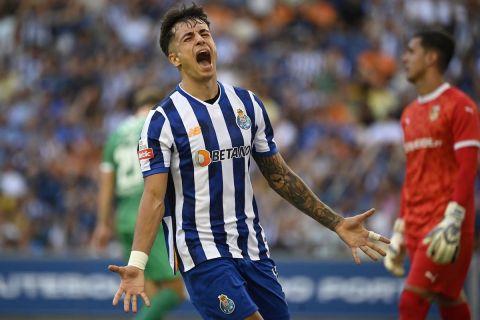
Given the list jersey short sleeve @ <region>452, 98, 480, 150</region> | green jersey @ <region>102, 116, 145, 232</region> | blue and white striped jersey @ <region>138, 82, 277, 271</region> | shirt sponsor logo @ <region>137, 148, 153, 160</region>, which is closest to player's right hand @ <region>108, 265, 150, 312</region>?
blue and white striped jersey @ <region>138, 82, 277, 271</region>

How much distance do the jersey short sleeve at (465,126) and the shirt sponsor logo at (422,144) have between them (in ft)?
0.55

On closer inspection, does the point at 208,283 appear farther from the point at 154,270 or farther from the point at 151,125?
the point at 154,270

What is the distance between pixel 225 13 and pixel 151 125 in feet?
36.3

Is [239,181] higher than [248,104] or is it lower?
lower

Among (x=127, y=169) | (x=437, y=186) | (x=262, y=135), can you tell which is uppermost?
(x=127, y=169)

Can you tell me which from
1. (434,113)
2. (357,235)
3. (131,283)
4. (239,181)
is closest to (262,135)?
(239,181)

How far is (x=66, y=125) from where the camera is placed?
50.1ft

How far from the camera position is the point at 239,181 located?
5.58 m

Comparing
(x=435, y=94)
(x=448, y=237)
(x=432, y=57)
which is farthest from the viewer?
(x=432, y=57)

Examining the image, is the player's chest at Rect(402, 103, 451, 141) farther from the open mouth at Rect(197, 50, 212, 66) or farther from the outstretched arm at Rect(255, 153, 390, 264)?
the open mouth at Rect(197, 50, 212, 66)

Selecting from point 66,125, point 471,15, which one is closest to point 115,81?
point 66,125

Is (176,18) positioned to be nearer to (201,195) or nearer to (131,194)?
(201,195)

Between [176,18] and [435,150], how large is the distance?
2440mm

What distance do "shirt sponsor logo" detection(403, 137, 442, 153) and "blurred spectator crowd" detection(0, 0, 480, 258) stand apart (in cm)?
478
